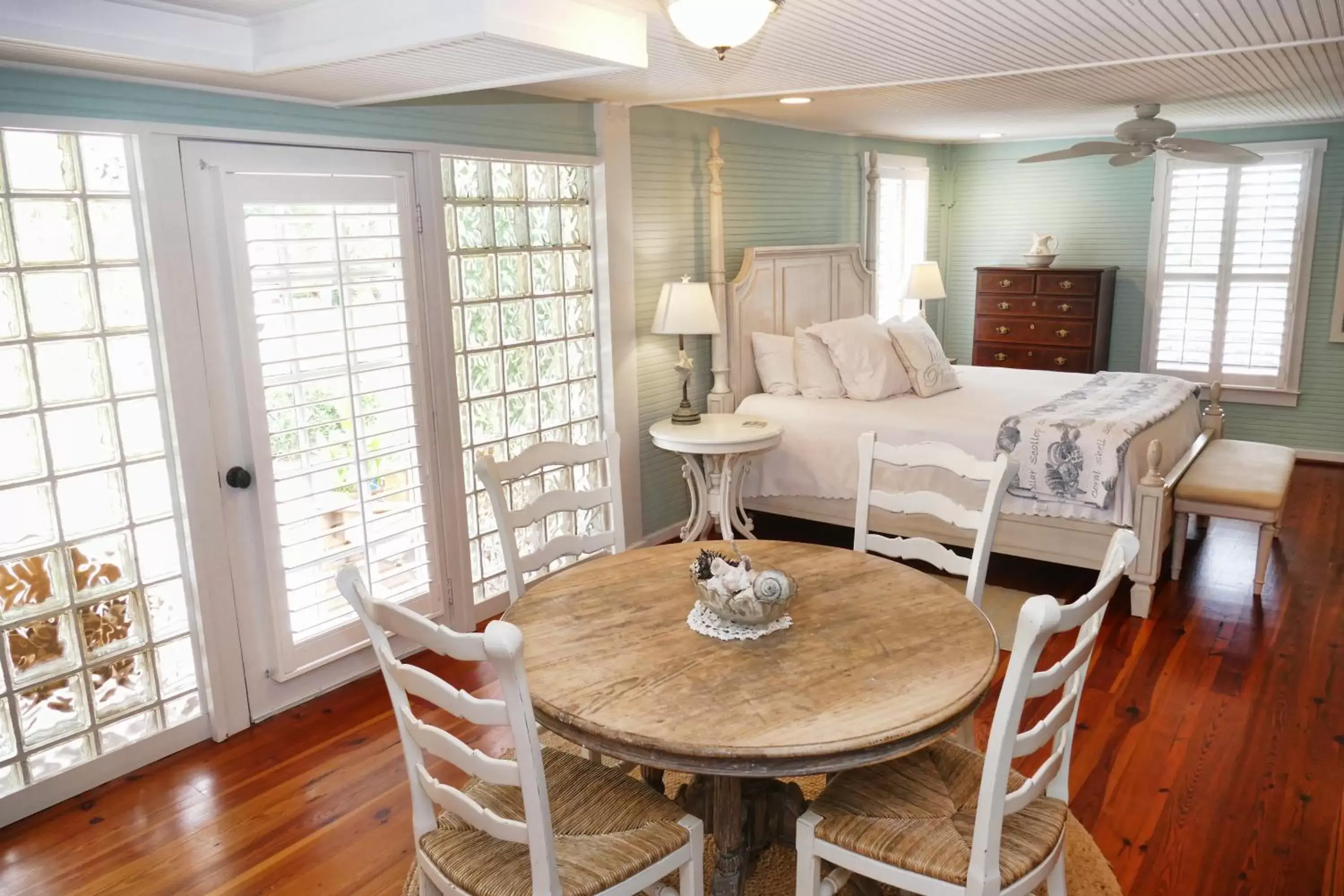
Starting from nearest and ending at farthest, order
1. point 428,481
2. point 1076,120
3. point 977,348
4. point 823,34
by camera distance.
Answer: point 823,34 → point 428,481 → point 1076,120 → point 977,348

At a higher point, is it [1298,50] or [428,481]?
[1298,50]

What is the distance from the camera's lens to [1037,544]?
4.09 m

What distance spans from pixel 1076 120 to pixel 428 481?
433 cm

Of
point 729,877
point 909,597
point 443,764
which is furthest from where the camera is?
point 443,764

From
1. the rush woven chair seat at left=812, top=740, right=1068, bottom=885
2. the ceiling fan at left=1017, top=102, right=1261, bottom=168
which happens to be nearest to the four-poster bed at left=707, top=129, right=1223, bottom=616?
the ceiling fan at left=1017, top=102, right=1261, bottom=168

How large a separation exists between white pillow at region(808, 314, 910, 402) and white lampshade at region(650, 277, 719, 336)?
0.86 metres

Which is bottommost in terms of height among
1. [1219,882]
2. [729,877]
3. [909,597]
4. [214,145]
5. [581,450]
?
[1219,882]

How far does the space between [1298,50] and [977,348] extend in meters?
3.71

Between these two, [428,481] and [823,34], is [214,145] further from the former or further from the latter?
[823,34]

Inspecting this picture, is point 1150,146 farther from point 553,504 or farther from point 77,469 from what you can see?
point 77,469

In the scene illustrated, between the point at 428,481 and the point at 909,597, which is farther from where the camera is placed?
the point at 428,481

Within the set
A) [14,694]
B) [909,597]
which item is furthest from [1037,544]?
[14,694]

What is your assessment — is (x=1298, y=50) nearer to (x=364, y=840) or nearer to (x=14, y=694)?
(x=364, y=840)

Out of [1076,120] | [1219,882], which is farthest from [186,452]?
[1076,120]
